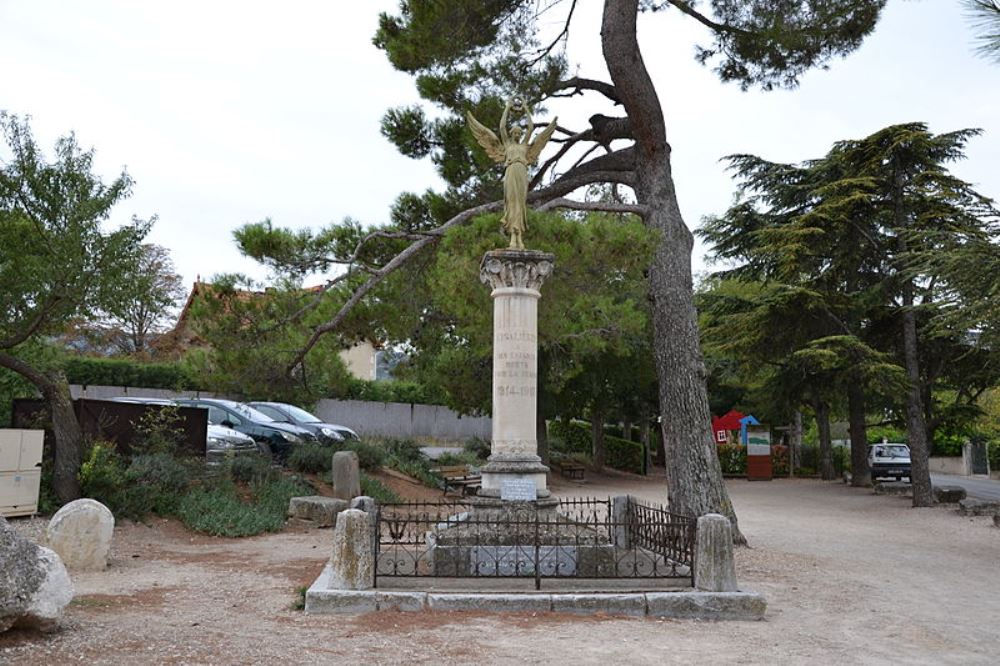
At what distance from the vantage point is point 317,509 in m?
15.1

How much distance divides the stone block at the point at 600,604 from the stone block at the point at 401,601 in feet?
4.21

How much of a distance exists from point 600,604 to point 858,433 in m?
22.4

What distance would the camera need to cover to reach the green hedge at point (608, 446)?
34.4m

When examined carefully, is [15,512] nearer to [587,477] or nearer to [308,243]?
[308,243]

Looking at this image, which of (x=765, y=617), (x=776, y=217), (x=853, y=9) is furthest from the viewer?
(x=776, y=217)

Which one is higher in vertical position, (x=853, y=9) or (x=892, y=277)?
(x=853, y=9)

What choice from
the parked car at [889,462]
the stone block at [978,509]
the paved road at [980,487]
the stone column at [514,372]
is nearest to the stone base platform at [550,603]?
the stone column at [514,372]

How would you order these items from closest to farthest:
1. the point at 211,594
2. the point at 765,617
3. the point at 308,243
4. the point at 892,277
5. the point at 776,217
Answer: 1. the point at 765,617
2. the point at 211,594
3. the point at 308,243
4. the point at 892,277
5. the point at 776,217

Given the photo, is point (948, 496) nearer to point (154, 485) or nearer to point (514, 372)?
point (514, 372)

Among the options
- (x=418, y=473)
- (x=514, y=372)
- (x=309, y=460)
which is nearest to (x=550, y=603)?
(x=514, y=372)

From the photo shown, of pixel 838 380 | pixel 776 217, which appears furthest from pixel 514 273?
pixel 776 217

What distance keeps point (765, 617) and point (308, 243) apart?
29.5 ft

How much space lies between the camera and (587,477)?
3066 cm

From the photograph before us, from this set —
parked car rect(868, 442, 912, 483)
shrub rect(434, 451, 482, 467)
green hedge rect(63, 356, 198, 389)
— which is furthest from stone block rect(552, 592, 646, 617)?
parked car rect(868, 442, 912, 483)
